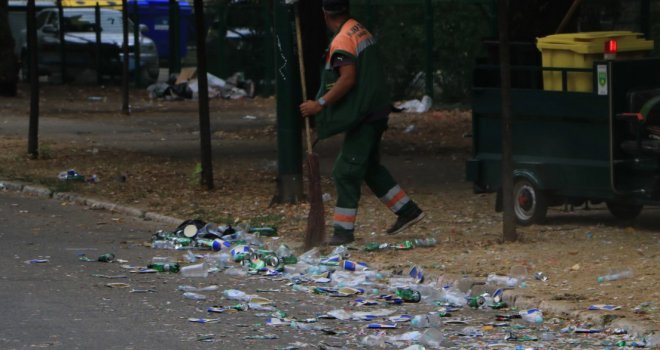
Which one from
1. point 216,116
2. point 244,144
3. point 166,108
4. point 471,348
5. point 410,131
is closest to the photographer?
→ point 471,348

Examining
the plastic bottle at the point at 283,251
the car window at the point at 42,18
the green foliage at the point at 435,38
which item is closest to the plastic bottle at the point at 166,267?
the plastic bottle at the point at 283,251

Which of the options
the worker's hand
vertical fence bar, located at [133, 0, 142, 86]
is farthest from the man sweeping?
vertical fence bar, located at [133, 0, 142, 86]

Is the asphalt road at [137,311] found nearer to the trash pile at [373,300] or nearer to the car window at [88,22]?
the trash pile at [373,300]

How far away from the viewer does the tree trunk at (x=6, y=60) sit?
2633cm

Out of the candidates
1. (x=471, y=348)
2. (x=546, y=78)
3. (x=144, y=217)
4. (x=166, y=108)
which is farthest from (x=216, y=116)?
(x=471, y=348)

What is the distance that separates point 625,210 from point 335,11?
117 inches

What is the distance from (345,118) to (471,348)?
124 inches

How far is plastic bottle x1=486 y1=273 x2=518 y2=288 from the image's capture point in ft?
27.5

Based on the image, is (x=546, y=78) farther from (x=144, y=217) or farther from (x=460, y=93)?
(x=460, y=93)

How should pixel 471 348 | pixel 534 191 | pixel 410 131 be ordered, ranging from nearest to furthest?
pixel 471 348, pixel 534 191, pixel 410 131

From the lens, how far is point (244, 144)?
60.2ft

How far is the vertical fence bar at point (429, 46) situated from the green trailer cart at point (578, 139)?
12510 millimetres

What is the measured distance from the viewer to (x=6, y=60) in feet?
86.7

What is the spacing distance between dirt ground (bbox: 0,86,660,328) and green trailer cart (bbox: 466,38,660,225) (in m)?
0.29
